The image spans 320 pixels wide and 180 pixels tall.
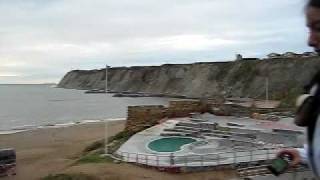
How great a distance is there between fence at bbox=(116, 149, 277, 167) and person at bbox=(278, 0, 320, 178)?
49.2 feet

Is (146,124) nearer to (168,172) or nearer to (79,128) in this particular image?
(168,172)

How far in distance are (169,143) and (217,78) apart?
7360cm

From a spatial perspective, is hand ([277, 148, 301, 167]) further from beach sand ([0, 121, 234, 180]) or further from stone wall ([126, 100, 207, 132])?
stone wall ([126, 100, 207, 132])

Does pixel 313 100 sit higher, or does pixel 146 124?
pixel 313 100

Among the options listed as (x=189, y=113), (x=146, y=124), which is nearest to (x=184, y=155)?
(x=146, y=124)

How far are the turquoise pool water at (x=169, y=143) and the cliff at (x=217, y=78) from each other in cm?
→ 3039

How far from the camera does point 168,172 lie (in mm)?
16078

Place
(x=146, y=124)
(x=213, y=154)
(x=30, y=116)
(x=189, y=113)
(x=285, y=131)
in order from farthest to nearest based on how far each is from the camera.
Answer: (x=30, y=116)
(x=189, y=113)
(x=146, y=124)
(x=285, y=131)
(x=213, y=154)

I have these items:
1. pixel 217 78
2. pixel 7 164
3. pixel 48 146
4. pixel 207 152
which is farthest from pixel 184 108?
pixel 217 78

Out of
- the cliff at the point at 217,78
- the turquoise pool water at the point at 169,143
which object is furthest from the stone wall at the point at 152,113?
the cliff at the point at 217,78

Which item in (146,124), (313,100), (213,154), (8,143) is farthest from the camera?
(8,143)

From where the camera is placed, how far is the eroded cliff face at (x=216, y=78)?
72887 mm

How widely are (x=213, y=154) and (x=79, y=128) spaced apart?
25.9m

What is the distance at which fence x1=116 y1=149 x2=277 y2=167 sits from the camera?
16281mm
